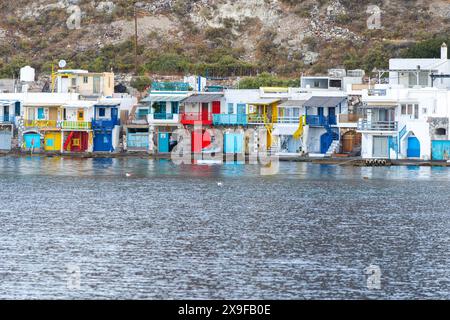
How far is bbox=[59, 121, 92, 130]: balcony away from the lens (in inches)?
3757

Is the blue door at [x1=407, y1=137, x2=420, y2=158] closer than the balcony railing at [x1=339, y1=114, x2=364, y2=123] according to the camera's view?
Yes

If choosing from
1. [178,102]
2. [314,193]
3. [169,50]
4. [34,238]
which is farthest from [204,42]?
[34,238]

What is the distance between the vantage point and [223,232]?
180ft

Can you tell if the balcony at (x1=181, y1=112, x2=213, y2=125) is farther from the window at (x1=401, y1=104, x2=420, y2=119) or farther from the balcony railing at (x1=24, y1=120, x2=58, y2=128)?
the window at (x1=401, y1=104, x2=420, y2=119)

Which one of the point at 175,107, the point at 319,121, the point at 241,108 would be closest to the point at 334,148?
the point at 319,121

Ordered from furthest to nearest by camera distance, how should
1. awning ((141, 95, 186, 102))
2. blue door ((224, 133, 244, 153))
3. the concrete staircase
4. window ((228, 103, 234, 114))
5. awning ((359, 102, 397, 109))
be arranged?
1. window ((228, 103, 234, 114))
2. awning ((141, 95, 186, 102))
3. blue door ((224, 133, 244, 153))
4. the concrete staircase
5. awning ((359, 102, 397, 109))

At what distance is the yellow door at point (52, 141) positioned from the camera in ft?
315

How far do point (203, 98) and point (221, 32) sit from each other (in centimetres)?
3455

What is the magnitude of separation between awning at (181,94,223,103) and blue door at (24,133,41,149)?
9.64 meters

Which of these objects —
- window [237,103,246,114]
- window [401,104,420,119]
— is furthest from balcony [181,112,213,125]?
window [401,104,420,119]

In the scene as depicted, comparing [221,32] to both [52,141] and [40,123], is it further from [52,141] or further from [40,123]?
[52,141]

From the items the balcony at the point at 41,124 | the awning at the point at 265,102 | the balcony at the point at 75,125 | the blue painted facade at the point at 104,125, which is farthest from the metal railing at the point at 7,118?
the awning at the point at 265,102
